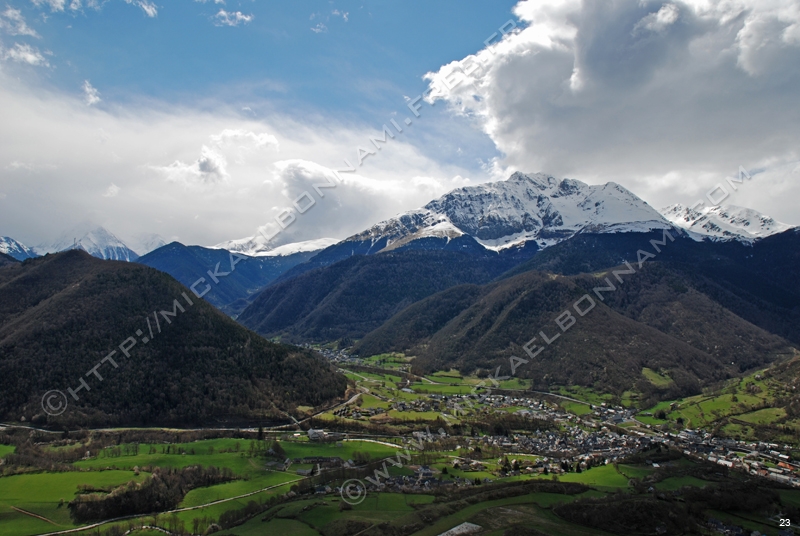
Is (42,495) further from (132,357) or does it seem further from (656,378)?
(656,378)

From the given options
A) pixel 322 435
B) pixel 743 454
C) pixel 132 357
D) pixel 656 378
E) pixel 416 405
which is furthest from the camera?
pixel 656 378

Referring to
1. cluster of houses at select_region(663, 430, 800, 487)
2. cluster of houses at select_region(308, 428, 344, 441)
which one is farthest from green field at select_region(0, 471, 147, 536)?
cluster of houses at select_region(663, 430, 800, 487)

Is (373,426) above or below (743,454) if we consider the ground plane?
above

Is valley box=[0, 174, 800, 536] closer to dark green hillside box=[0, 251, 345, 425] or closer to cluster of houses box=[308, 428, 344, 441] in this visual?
cluster of houses box=[308, 428, 344, 441]

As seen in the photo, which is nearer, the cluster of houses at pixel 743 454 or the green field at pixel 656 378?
the cluster of houses at pixel 743 454

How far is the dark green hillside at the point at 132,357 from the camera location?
372 ft

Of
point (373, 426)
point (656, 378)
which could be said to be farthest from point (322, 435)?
point (656, 378)

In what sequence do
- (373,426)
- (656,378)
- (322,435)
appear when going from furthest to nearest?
(656,378), (373,426), (322,435)

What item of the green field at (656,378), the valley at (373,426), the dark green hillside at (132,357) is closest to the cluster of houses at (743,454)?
the valley at (373,426)

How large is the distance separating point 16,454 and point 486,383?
397 feet

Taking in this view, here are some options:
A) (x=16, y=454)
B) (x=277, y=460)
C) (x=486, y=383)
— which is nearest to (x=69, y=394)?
(x=16, y=454)

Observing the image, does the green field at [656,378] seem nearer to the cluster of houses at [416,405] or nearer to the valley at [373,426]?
the valley at [373,426]

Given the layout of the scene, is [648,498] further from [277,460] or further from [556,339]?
[556,339]

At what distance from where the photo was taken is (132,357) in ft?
412
